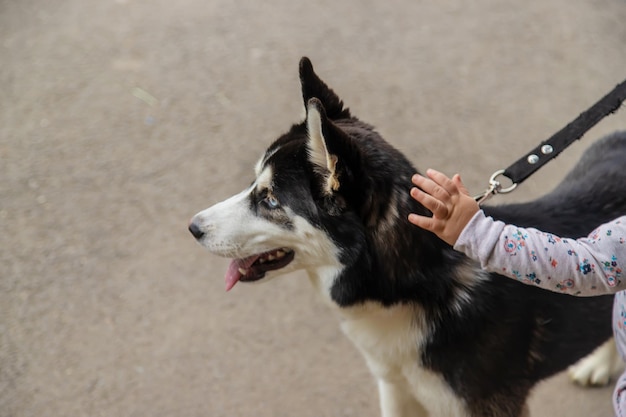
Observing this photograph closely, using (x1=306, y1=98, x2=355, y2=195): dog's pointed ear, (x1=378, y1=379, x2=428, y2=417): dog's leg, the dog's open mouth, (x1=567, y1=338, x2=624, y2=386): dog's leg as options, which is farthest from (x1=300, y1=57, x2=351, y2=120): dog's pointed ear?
(x1=567, y1=338, x2=624, y2=386): dog's leg

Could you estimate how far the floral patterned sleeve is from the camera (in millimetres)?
1343

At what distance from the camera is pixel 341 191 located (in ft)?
5.25

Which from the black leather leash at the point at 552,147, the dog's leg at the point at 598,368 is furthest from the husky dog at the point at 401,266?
the dog's leg at the point at 598,368

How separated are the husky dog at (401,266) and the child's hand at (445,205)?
22cm

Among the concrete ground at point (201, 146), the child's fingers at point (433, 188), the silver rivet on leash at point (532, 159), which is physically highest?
→ the silver rivet on leash at point (532, 159)

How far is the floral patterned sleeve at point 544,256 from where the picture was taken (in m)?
1.34

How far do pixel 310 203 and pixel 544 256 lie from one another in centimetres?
63

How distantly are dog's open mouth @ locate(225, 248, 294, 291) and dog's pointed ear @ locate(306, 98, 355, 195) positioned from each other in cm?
28

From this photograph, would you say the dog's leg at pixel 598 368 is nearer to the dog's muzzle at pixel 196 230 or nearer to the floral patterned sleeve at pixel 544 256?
the floral patterned sleeve at pixel 544 256

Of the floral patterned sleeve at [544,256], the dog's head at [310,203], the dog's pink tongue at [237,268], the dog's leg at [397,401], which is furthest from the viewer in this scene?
the dog's leg at [397,401]

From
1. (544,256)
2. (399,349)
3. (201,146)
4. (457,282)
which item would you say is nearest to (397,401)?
(399,349)

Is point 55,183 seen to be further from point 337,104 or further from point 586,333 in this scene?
point 586,333

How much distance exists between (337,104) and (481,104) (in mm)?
2007

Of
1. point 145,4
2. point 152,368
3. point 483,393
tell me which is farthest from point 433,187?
point 145,4
